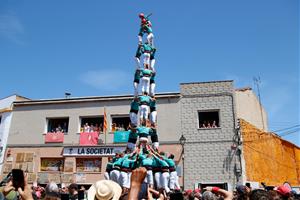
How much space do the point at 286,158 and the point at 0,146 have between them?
22.5 metres

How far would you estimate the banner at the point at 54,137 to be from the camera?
21.6 meters

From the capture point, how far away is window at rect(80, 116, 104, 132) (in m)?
21.6

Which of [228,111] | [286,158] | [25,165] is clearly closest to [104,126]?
[25,165]

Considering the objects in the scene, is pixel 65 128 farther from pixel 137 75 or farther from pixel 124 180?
pixel 124 180

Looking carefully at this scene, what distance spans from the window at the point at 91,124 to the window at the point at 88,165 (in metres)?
2.04

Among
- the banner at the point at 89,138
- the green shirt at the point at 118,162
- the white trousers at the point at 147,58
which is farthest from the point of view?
the banner at the point at 89,138

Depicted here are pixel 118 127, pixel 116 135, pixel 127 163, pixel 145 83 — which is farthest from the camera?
pixel 118 127

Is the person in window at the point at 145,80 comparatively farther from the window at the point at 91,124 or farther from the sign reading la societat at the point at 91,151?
the window at the point at 91,124

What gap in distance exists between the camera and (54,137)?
2172cm

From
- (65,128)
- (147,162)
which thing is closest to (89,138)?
(65,128)

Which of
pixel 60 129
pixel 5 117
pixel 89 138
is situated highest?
pixel 5 117

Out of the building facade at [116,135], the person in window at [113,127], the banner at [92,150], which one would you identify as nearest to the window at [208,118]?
the building facade at [116,135]

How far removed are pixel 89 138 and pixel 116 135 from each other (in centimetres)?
186

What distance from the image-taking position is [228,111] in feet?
64.7
